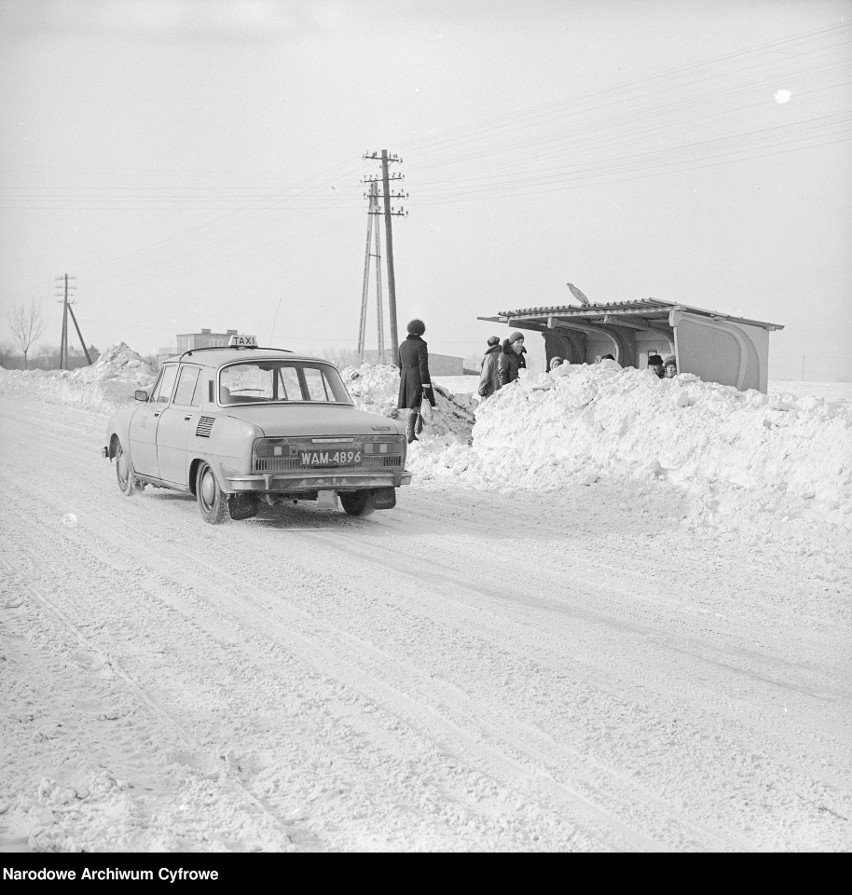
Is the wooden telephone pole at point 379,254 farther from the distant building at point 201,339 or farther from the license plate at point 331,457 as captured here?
the license plate at point 331,457

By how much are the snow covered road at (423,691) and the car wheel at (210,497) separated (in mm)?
443

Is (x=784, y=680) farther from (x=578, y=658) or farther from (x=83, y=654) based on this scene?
(x=83, y=654)

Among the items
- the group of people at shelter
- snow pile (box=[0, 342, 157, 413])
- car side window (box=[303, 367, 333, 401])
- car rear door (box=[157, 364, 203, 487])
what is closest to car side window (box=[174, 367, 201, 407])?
car rear door (box=[157, 364, 203, 487])

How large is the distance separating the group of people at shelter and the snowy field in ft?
16.3

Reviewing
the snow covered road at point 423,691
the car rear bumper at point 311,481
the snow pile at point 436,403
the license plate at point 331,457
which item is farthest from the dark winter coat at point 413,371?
the snow covered road at point 423,691

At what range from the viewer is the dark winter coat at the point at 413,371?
47.0 feet

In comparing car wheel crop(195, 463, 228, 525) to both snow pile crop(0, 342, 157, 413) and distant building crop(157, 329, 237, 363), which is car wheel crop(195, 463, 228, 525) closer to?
snow pile crop(0, 342, 157, 413)

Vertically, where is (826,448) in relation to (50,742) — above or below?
above

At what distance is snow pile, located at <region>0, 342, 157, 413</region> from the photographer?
27422 millimetres

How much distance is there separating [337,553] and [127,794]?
448 cm
